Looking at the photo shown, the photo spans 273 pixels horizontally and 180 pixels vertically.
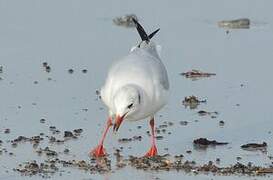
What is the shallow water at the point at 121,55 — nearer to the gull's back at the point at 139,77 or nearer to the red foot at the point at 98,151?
the red foot at the point at 98,151

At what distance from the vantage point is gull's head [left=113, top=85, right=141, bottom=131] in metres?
7.38

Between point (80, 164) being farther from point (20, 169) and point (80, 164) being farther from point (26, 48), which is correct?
point (26, 48)

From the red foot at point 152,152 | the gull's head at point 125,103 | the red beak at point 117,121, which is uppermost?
the gull's head at point 125,103

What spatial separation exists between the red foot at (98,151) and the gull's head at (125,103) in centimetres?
23

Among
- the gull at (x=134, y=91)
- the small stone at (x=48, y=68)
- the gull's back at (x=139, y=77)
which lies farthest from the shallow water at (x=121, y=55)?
the gull's back at (x=139, y=77)

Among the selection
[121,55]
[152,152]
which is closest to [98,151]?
[152,152]

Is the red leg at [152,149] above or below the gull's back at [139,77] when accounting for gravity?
below

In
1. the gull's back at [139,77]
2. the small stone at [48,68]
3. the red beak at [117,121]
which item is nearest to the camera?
the red beak at [117,121]

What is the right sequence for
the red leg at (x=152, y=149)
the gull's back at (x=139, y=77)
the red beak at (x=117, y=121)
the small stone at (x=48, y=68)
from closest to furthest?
the red beak at (x=117, y=121)
the red leg at (x=152, y=149)
the gull's back at (x=139, y=77)
the small stone at (x=48, y=68)

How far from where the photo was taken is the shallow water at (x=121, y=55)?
25.6 feet

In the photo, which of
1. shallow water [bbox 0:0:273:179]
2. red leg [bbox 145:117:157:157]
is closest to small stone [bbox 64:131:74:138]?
shallow water [bbox 0:0:273:179]

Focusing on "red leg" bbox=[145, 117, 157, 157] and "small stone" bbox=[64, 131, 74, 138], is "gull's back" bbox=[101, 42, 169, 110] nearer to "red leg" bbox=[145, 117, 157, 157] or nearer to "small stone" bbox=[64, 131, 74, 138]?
"red leg" bbox=[145, 117, 157, 157]

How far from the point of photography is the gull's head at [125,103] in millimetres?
7379

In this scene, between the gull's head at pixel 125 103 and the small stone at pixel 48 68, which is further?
the small stone at pixel 48 68
